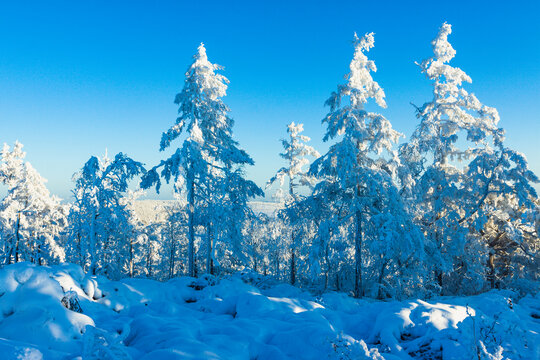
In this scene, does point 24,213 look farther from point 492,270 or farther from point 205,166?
point 492,270

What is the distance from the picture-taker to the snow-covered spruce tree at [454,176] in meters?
13.4

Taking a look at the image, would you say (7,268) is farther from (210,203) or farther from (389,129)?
(389,129)

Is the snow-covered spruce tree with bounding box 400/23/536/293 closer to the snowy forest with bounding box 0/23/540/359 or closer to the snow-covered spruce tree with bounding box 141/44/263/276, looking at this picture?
the snowy forest with bounding box 0/23/540/359

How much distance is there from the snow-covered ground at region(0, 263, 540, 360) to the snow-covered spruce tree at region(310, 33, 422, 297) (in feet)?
14.1

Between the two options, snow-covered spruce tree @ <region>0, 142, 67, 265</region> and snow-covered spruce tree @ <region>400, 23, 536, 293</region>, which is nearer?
snow-covered spruce tree @ <region>400, 23, 536, 293</region>

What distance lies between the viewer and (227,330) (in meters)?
5.40

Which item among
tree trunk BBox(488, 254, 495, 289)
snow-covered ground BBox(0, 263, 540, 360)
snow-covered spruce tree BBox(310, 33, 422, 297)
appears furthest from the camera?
tree trunk BBox(488, 254, 495, 289)

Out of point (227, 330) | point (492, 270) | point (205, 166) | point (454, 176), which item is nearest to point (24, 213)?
point (205, 166)

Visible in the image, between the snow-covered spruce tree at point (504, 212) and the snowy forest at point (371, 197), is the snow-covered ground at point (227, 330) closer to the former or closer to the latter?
the snowy forest at point (371, 197)

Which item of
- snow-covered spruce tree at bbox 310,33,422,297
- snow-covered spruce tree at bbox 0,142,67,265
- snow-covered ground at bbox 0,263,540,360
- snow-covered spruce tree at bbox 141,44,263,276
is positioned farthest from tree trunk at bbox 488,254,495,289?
snow-covered spruce tree at bbox 0,142,67,265

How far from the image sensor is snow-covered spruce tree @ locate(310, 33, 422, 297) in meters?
12.1

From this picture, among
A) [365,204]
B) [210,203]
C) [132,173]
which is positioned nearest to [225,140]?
[210,203]

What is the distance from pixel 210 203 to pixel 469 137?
13504mm

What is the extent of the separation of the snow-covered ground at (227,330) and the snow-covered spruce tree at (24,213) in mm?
17522
